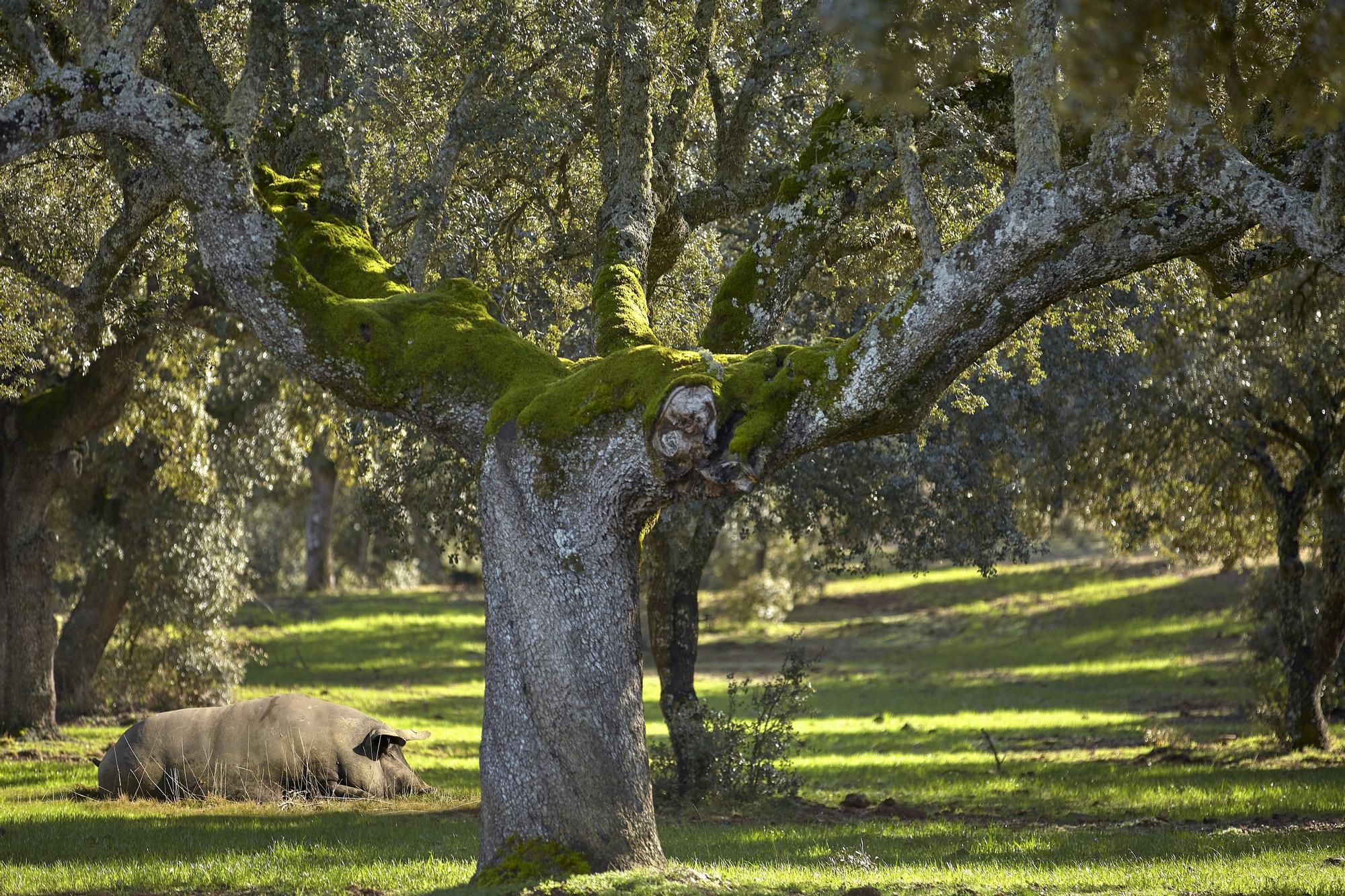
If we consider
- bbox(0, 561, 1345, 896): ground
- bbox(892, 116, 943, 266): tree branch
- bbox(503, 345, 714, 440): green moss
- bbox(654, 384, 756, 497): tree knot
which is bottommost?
bbox(0, 561, 1345, 896): ground

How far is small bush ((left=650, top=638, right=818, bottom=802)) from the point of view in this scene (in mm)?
16078

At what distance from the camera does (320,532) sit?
4359cm

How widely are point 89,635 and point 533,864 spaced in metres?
17.2

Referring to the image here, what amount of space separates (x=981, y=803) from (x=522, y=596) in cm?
990

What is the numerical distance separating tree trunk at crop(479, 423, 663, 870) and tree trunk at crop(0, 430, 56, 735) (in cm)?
1326

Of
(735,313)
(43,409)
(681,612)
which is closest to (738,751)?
(681,612)

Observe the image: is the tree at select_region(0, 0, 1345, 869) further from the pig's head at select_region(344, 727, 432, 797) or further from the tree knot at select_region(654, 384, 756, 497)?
the pig's head at select_region(344, 727, 432, 797)

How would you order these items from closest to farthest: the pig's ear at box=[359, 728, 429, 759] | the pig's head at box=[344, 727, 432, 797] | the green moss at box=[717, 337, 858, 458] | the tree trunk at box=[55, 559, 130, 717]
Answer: the green moss at box=[717, 337, 858, 458] → the pig's head at box=[344, 727, 432, 797] → the pig's ear at box=[359, 728, 429, 759] → the tree trunk at box=[55, 559, 130, 717]

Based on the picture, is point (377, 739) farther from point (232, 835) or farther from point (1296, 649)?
point (1296, 649)

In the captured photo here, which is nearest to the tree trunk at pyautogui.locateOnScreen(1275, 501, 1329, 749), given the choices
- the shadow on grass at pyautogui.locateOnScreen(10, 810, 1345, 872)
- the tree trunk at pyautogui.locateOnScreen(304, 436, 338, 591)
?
the shadow on grass at pyautogui.locateOnScreen(10, 810, 1345, 872)

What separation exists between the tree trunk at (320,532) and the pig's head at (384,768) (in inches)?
1011

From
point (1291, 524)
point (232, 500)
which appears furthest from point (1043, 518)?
point (232, 500)

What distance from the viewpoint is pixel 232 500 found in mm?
25969

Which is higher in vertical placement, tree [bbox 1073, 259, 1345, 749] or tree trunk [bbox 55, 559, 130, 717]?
tree [bbox 1073, 259, 1345, 749]
